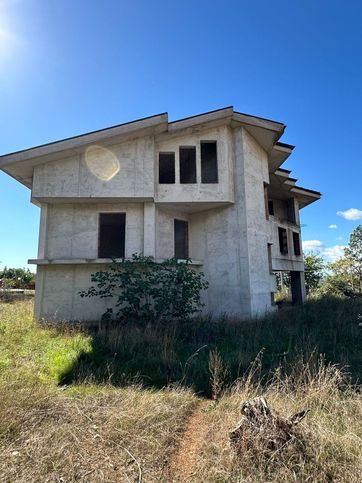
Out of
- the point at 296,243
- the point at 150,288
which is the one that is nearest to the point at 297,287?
the point at 296,243

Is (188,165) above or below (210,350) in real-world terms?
above

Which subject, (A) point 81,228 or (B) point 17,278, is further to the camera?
(B) point 17,278

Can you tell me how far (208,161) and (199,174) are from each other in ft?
4.09

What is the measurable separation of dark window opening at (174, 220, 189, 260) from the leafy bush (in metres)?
2.29

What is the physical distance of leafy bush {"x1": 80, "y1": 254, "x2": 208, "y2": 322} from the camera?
1021cm

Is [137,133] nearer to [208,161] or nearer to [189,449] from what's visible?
[208,161]

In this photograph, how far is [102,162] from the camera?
1206cm

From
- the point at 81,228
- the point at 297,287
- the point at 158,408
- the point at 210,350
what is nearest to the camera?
the point at 158,408

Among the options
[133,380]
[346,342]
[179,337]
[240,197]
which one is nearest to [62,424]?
[133,380]

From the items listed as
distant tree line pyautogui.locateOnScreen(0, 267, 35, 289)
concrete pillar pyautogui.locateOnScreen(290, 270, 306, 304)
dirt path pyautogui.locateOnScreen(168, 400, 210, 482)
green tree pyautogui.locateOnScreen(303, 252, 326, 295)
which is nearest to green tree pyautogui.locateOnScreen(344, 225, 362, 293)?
green tree pyautogui.locateOnScreen(303, 252, 326, 295)

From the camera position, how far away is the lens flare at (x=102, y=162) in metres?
11.9

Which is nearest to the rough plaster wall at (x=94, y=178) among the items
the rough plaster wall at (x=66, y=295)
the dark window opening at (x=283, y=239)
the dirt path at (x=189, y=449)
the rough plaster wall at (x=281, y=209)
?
the rough plaster wall at (x=66, y=295)

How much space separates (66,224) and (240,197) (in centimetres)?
726

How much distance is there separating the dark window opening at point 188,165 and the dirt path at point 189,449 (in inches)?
397
